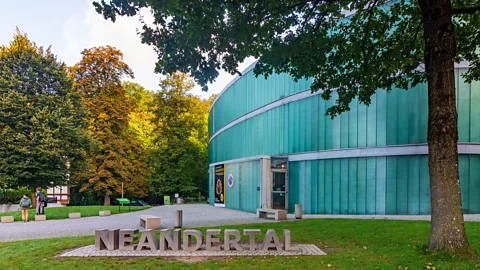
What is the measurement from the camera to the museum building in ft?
54.6

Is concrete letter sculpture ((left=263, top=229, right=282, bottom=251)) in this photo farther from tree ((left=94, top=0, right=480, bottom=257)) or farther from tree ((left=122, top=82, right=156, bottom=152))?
tree ((left=122, top=82, right=156, bottom=152))

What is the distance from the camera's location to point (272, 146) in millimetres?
23312

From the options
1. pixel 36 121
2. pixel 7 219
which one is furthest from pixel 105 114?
pixel 7 219

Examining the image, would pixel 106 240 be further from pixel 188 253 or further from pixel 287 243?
pixel 287 243

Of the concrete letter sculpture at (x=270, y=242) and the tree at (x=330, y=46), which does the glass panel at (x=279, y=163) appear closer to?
the tree at (x=330, y=46)

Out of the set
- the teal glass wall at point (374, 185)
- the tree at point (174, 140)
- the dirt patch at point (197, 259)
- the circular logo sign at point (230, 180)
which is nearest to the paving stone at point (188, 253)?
the dirt patch at point (197, 259)

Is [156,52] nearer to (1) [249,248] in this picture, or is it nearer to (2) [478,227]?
(1) [249,248]

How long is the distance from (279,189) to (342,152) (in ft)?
16.1

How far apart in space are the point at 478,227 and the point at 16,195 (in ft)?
114

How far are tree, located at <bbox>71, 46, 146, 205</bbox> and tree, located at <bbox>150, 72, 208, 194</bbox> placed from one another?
568 cm

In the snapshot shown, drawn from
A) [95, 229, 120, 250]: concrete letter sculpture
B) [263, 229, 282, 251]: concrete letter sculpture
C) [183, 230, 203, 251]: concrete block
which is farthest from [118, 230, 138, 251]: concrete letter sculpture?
[263, 229, 282, 251]: concrete letter sculpture

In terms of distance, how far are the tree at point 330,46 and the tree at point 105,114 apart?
26519 mm

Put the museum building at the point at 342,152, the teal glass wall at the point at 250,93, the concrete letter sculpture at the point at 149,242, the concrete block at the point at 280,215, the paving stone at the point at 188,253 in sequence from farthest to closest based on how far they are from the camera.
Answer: the teal glass wall at the point at 250,93 → the museum building at the point at 342,152 → the concrete block at the point at 280,215 → the concrete letter sculpture at the point at 149,242 → the paving stone at the point at 188,253

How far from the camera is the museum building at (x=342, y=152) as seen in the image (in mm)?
16656
